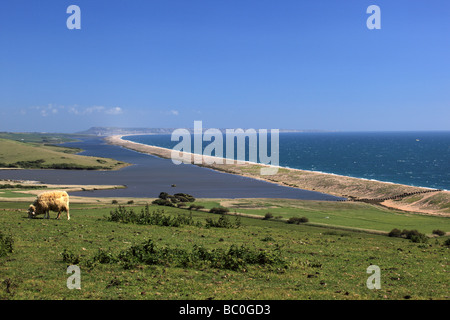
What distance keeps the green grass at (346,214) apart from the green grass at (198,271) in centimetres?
1534

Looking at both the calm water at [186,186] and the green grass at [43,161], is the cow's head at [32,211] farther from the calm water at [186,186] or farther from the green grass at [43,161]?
the green grass at [43,161]

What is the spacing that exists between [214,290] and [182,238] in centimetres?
936

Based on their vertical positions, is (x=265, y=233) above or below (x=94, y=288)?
below

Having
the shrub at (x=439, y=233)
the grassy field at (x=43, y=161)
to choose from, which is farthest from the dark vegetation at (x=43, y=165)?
the shrub at (x=439, y=233)

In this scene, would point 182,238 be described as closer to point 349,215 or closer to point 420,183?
point 349,215

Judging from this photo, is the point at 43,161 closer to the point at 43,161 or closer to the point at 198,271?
the point at 43,161

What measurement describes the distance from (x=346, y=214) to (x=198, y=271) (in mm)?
35650

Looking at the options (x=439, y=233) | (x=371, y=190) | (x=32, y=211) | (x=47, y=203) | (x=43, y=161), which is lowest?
(x=371, y=190)

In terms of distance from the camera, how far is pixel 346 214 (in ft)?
152

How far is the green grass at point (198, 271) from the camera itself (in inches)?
445

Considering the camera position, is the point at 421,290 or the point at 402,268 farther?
the point at 402,268

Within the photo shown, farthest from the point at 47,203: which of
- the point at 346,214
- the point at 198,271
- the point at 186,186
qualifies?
the point at 186,186
